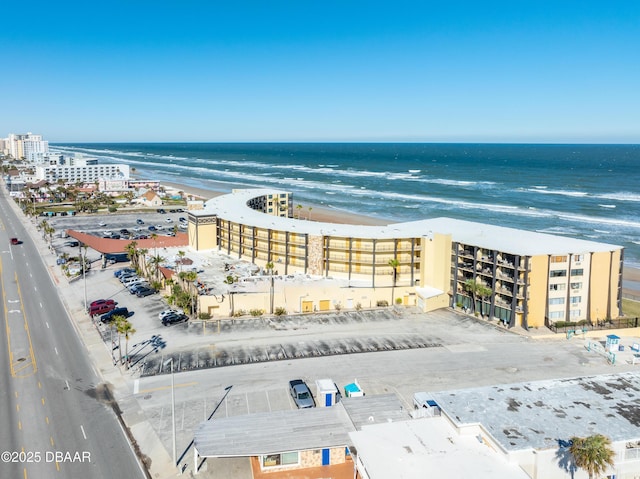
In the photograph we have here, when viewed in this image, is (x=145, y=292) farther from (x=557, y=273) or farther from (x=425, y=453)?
(x=557, y=273)

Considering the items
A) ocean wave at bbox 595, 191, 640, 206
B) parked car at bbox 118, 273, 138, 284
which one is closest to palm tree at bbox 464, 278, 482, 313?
parked car at bbox 118, 273, 138, 284

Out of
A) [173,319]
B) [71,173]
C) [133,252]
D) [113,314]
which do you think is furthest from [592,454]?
[71,173]

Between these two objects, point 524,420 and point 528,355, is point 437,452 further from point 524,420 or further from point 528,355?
point 528,355

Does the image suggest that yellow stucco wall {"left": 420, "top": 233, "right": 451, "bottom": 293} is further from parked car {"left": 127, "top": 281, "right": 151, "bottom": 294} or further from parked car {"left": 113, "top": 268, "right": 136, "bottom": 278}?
parked car {"left": 113, "top": 268, "right": 136, "bottom": 278}

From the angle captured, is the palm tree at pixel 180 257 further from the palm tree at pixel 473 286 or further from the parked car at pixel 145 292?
the palm tree at pixel 473 286

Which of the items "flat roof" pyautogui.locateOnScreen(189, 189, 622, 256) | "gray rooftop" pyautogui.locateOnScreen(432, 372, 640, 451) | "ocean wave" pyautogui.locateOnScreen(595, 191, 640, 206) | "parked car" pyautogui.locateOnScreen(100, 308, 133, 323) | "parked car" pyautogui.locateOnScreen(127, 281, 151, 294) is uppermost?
"ocean wave" pyautogui.locateOnScreen(595, 191, 640, 206)

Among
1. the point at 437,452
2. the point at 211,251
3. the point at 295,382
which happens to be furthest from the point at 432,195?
the point at 437,452
